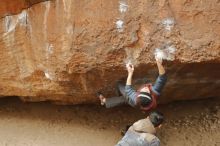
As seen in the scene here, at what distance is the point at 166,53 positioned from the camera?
4.95 meters

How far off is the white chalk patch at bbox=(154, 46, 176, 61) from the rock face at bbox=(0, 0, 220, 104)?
0.04 feet

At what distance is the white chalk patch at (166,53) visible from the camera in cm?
493

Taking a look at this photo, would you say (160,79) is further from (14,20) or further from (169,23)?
(14,20)

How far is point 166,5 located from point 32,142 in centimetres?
263

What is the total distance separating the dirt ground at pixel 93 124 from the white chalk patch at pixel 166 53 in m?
1.43

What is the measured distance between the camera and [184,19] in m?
4.87

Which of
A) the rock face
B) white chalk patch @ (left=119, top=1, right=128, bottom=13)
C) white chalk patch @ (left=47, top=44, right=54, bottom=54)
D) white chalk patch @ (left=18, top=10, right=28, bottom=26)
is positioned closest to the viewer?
the rock face

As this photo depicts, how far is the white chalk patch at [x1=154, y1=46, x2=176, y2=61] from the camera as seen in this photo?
16.2 ft

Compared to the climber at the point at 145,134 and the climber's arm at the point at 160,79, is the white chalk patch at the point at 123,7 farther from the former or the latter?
the climber at the point at 145,134

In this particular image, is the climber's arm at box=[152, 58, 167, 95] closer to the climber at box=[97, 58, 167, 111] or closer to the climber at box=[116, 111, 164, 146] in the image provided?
the climber at box=[97, 58, 167, 111]

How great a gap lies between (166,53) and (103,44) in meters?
0.70

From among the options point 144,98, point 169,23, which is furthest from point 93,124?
point 169,23

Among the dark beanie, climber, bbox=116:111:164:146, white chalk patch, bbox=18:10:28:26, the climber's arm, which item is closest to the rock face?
white chalk patch, bbox=18:10:28:26

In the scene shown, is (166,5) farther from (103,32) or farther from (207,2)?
(103,32)
